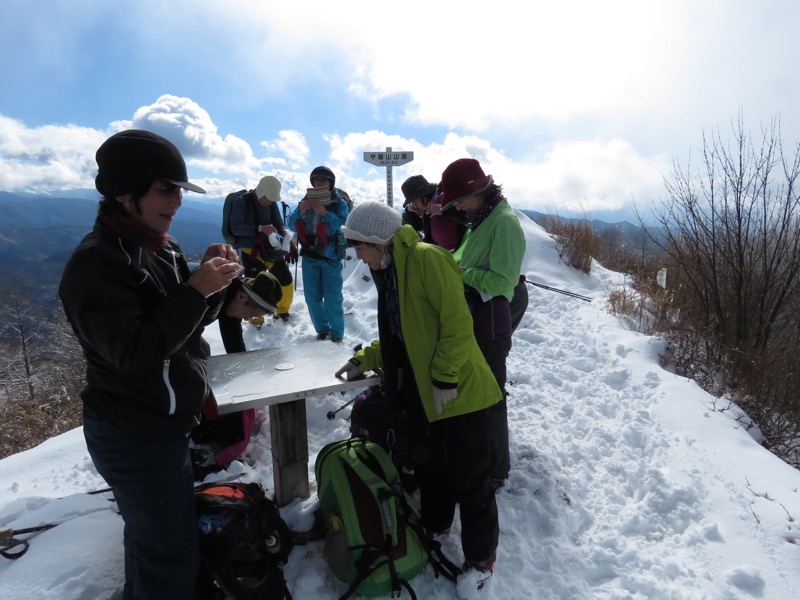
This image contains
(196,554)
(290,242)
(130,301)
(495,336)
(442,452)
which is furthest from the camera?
(290,242)

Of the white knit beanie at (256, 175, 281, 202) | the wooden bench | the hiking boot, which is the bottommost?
the hiking boot

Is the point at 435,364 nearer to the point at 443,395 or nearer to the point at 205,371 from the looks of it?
the point at 443,395

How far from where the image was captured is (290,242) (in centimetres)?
585

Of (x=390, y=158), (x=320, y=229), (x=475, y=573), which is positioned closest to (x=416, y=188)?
(x=320, y=229)

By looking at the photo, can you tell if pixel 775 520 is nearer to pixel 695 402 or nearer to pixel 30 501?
pixel 695 402

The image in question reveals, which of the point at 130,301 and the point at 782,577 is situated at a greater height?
the point at 130,301

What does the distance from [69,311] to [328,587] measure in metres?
1.77

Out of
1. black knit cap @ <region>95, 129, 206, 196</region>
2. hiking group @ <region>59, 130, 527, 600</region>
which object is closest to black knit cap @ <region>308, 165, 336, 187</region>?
hiking group @ <region>59, 130, 527, 600</region>

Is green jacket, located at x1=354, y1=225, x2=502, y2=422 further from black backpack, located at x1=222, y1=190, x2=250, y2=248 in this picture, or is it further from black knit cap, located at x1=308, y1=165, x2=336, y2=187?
black backpack, located at x1=222, y1=190, x2=250, y2=248

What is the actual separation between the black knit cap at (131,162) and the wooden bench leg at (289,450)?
149 centimetres

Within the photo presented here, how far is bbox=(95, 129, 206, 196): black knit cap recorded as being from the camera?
1401 mm

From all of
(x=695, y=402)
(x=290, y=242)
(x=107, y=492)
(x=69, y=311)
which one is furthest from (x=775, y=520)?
(x=290, y=242)

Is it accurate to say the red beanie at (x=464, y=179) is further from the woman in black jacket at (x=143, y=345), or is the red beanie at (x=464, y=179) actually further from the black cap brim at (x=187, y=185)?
the black cap brim at (x=187, y=185)

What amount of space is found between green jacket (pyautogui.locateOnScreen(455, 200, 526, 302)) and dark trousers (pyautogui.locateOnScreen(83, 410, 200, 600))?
1.76m
